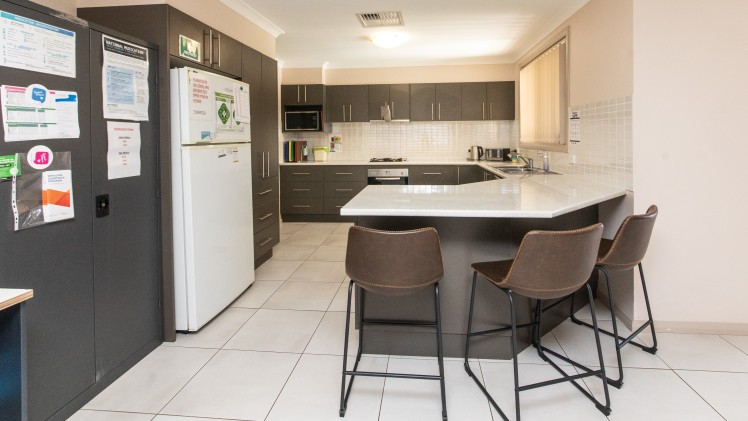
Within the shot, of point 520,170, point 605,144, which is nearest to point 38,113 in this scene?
point 605,144

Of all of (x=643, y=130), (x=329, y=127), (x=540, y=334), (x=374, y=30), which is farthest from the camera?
(x=329, y=127)

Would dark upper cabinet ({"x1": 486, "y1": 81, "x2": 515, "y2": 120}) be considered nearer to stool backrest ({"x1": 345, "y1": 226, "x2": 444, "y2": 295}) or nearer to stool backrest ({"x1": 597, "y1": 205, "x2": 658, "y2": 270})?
stool backrest ({"x1": 597, "y1": 205, "x2": 658, "y2": 270})

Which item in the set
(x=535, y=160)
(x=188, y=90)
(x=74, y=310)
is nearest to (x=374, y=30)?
(x=535, y=160)

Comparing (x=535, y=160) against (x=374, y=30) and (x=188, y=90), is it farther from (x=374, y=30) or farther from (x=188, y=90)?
(x=188, y=90)

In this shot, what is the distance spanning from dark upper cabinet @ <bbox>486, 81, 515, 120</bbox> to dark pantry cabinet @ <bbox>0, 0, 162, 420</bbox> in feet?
17.4

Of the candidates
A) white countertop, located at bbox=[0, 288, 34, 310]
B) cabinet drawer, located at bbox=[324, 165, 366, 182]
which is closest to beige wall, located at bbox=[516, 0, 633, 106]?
white countertop, located at bbox=[0, 288, 34, 310]

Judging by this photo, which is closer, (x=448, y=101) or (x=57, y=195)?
(x=57, y=195)

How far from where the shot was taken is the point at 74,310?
220cm

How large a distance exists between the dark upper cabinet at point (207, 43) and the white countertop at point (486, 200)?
150 centimetres

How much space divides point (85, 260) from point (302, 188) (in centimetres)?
505

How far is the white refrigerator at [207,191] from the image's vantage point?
115 inches

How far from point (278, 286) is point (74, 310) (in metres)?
2.07

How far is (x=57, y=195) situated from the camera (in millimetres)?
2066

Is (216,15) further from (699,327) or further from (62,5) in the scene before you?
(699,327)
